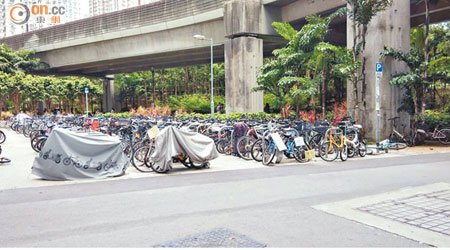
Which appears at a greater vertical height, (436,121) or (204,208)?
(436,121)

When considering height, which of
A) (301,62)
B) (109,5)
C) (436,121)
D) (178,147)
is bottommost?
(178,147)

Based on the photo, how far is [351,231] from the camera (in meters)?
5.09

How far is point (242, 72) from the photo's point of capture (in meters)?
25.2

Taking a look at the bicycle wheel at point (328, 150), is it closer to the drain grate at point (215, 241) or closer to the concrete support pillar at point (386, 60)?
the concrete support pillar at point (386, 60)

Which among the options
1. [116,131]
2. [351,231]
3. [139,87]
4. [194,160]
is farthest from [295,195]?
[139,87]

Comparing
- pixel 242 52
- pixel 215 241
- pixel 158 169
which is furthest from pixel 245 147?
pixel 242 52

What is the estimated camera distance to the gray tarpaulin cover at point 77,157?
916 centimetres

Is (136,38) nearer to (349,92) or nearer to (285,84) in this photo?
(285,84)

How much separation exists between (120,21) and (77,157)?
25224mm

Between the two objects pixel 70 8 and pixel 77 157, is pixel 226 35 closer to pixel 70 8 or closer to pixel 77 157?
pixel 77 157

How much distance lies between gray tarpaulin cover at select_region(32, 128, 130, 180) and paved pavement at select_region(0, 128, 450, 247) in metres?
0.36

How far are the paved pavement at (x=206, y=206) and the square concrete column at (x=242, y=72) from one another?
14568 millimetres

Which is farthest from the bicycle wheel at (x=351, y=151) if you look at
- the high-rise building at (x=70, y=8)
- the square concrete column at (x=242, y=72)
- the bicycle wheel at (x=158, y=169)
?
the high-rise building at (x=70, y=8)

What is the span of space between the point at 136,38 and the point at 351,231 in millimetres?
29687
